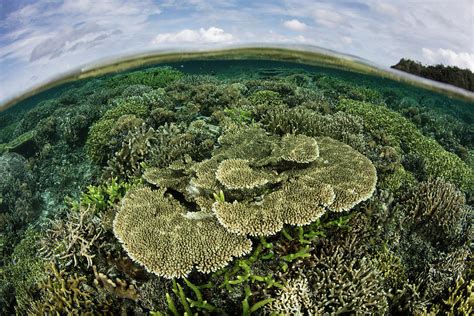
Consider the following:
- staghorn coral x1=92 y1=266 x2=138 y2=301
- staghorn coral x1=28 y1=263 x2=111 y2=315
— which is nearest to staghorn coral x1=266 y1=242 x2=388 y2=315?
staghorn coral x1=92 y1=266 x2=138 y2=301

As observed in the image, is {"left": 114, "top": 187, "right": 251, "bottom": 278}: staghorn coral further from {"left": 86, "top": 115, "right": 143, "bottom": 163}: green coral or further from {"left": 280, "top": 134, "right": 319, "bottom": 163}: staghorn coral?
{"left": 86, "top": 115, "right": 143, "bottom": 163}: green coral

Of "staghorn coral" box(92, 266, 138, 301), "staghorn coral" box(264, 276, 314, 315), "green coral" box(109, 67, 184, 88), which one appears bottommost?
"staghorn coral" box(92, 266, 138, 301)

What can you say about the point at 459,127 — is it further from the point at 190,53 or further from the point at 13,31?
the point at 13,31

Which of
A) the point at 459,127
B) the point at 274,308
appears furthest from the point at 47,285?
the point at 459,127

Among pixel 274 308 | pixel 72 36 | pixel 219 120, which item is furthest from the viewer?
pixel 72 36

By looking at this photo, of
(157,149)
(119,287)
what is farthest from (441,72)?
(119,287)

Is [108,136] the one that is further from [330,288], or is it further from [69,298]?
[330,288]

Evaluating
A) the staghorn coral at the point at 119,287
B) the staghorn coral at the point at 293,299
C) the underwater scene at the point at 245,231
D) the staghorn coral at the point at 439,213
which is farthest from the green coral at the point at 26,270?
the staghorn coral at the point at 439,213
